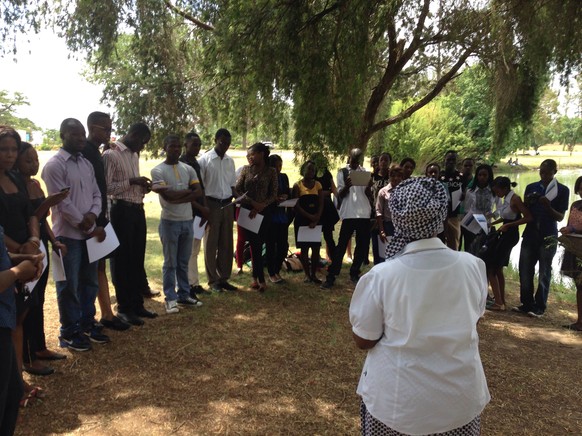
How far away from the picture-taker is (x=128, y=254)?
4785mm

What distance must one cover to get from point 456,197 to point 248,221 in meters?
3.02

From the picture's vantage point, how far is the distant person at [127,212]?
4.60 m

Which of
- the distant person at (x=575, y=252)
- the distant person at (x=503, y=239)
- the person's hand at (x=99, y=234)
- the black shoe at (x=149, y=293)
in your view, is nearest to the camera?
the person's hand at (x=99, y=234)

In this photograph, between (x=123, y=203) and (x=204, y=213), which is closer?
(x=123, y=203)

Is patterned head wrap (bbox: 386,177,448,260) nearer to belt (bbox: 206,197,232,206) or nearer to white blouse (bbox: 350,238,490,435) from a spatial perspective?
white blouse (bbox: 350,238,490,435)

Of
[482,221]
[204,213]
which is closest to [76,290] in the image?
[204,213]

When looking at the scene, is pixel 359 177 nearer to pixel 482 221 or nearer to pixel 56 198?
pixel 482 221

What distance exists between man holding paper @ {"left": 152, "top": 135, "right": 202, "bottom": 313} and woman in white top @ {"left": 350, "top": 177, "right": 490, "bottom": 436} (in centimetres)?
352

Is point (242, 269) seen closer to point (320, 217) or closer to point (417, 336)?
point (320, 217)

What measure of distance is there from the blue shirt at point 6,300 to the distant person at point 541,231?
5334mm

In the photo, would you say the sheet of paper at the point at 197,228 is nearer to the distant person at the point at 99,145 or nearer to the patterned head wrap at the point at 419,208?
the distant person at the point at 99,145

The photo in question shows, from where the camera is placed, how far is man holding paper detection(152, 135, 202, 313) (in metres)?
5.02

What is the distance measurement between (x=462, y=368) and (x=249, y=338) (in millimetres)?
3082

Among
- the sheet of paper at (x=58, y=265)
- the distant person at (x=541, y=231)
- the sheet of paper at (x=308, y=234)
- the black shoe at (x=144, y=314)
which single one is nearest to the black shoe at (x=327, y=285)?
the sheet of paper at (x=308, y=234)
